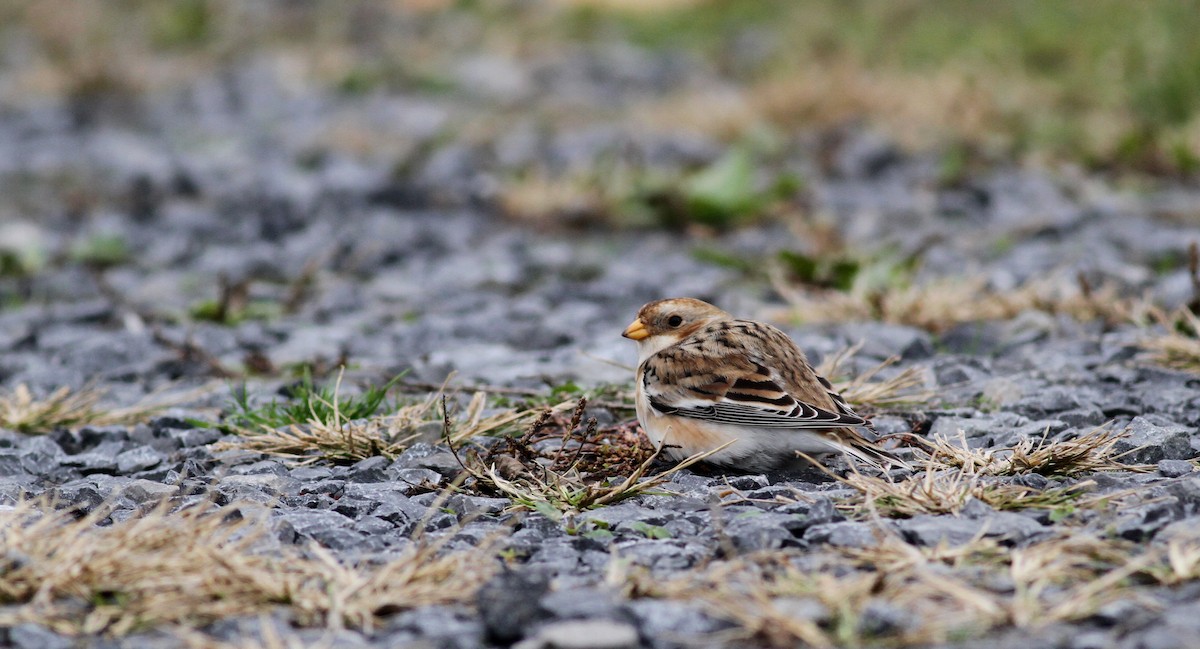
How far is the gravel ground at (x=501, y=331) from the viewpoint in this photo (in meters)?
2.87

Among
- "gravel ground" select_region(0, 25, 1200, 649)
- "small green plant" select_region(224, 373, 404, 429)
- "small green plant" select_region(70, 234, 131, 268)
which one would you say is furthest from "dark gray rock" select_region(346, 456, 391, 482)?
"small green plant" select_region(70, 234, 131, 268)

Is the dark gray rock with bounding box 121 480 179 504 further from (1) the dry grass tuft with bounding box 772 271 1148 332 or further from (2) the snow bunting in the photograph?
(1) the dry grass tuft with bounding box 772 271 1148 332

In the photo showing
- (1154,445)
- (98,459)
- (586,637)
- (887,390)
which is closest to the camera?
(586,637)

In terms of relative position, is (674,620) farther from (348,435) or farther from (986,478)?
(348,435)

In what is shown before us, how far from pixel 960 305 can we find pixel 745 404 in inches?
85.5

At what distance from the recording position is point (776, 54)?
43.4 ft

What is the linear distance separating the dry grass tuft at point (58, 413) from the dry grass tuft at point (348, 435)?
2.08 ft

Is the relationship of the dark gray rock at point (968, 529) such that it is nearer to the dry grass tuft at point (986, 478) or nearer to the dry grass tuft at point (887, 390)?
the dry grass tuft at point (986, 478)

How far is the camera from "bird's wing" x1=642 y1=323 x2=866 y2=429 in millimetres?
3881

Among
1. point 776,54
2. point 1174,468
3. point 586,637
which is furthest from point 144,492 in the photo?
point 776,54

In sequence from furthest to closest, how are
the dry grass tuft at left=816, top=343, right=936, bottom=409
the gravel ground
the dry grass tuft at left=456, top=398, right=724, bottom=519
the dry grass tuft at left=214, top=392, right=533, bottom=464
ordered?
1. the dry grass tuft at left=816, top=343, right=936, bottom=409
2. the dry grass tuft at left=214, top=392, right=533, bottom=464
3. the dry grass tuft at left=456, top=398, right=724, bottom=519
4. the gravel ground

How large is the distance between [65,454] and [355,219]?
4.42 metres

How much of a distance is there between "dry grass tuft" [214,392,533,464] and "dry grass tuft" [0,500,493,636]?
113 centimetres

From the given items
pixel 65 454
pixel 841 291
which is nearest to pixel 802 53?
pixel 841 291
